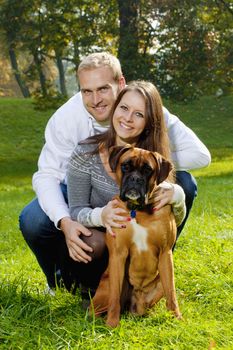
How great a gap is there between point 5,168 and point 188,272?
45.1 ft

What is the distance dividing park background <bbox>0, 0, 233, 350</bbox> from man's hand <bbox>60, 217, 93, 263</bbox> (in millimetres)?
375

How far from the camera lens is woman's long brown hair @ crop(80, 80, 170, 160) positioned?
3.50 m

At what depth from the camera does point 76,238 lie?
350cm

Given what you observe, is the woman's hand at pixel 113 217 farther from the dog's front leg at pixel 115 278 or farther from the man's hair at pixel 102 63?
the man's hair at pixel 102 63

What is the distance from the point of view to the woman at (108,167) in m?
3.45

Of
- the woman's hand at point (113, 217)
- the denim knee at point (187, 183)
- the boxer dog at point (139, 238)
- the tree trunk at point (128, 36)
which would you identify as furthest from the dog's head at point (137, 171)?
the tree trunk at point (128, 36)

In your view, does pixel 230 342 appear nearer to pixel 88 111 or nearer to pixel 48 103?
pixel 88 111

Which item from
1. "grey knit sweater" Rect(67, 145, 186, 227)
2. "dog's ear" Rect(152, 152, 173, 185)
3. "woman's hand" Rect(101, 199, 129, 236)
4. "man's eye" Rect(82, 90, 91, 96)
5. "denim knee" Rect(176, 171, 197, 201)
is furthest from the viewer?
"denim knee" Rect(176, 171, 197, 201)

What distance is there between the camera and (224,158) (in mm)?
17547

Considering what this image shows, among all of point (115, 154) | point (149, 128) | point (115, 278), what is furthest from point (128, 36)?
point (115, 278)

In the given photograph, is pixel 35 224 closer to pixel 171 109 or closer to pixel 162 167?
pixel 162 167

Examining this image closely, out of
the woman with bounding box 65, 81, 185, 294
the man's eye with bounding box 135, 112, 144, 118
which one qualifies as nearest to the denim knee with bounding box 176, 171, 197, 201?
the woman with bounding box 65, 81, 185, 294

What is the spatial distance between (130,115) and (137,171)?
1.54ft

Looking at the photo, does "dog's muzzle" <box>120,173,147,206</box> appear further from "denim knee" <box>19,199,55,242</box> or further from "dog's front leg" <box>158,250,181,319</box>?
"denim knee" <box>19,199,55,242</box>
